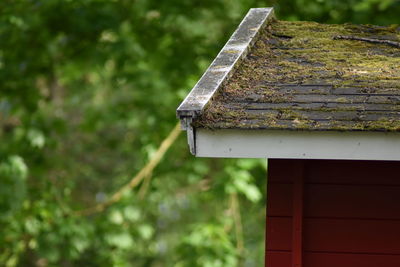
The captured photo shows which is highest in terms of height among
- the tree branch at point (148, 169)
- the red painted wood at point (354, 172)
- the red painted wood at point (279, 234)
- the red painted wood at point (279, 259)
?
the tree branch at point (148, 169)

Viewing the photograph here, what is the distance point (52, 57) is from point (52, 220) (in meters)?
2.08

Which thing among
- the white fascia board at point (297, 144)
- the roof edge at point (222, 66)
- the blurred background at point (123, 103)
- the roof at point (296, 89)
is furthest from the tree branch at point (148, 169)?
the white fascia board at point (297, 144)

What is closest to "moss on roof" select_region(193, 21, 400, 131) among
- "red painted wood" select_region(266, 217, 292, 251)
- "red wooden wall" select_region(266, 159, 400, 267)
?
"red wooden wall" select_region(266, 159, 400, 267)

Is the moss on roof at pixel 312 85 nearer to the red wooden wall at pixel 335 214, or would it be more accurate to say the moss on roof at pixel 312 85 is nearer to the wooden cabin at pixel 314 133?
the wooden cabin at pixel 314 133

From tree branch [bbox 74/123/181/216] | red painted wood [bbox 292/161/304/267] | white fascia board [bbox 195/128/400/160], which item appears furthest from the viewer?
tree branch [bbox 74/123/181/216]

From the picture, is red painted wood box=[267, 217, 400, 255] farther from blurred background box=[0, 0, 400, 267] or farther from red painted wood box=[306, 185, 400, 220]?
blurred background box=[0, 0, 400, 267]

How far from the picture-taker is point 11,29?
9445 mm

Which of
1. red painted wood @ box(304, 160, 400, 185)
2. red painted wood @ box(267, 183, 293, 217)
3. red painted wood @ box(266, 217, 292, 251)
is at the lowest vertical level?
red painted wood @ box(266, 217, 292, 251)

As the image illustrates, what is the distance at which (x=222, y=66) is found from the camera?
12.2 feet

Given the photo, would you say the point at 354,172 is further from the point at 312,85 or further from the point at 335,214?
the point at 312,85

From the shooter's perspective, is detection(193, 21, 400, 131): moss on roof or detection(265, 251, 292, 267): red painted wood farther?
detection(265, 251, 292, 267): red painted wood

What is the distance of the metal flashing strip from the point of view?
3.13 m

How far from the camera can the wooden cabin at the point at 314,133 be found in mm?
3150

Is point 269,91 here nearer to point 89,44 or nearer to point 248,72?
point 248,72
